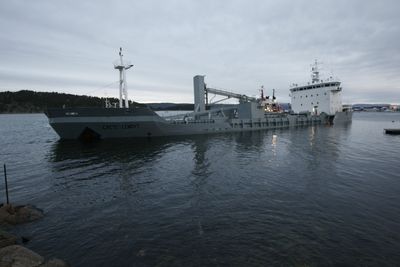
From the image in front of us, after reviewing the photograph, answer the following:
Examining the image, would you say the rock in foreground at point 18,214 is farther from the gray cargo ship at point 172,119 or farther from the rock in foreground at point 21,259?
the gray cargo ship at point 172,119

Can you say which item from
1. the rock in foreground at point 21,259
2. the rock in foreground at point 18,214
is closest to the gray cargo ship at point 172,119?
the rock in foreground at point 18,214

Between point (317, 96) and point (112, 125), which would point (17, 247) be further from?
point (317, 96)

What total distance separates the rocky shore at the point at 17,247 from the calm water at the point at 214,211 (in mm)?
605

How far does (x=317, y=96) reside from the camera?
76.0m

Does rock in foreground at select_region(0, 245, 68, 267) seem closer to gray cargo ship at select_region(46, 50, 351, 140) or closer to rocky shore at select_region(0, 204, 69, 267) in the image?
rocky shore at select_region(0, 204, 69, 267)

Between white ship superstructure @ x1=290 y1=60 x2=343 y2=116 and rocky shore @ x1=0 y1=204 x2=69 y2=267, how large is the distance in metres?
75.9

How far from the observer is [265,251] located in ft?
30.0

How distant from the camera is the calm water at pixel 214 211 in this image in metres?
9.09

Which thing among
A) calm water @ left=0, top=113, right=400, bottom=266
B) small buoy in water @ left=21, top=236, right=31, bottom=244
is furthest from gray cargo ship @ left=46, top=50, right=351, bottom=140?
small buoy in water @ left=21, top=236, right=31, bottom=244

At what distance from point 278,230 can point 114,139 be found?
33.3 m

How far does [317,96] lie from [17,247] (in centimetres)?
8064

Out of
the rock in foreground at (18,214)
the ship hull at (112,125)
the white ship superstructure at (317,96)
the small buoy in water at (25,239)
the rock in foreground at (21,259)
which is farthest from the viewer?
the white ship superstructure at (317,96)

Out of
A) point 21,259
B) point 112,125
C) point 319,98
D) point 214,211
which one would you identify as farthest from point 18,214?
point 319,98

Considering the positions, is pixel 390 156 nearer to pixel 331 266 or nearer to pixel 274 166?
pixel 274 166
